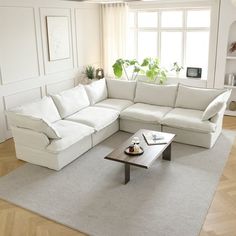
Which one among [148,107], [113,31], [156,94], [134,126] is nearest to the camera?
[134,126]

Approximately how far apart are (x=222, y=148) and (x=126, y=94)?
84.7 inches

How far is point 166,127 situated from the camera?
4.88 m

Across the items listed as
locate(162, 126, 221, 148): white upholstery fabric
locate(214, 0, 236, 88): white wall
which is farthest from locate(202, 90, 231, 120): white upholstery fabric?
locate(214, 0, 236, 88): white wall

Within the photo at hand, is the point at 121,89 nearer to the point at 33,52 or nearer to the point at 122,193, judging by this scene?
the point at 33,52

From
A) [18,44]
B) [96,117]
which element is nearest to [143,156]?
[96,117]

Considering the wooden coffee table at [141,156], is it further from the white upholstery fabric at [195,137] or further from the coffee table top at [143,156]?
the white upholstery fabric at [195,137]

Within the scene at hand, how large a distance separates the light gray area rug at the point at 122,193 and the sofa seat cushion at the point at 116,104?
3.60ft

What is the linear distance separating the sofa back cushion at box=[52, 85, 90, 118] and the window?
7.72ft

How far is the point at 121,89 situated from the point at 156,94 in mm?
786

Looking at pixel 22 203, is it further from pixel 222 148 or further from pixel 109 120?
pixel 222 148

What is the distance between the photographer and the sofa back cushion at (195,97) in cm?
500

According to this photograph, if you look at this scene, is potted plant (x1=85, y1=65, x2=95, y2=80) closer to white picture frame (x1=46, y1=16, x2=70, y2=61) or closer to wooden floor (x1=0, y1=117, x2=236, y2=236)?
white picture frame (x1=46, y1=16, x2=70, y2=61)

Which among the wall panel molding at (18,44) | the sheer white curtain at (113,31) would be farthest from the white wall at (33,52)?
the sheer white curtain at (113,31)

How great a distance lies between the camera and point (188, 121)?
15.0ft
